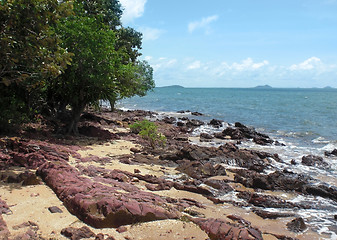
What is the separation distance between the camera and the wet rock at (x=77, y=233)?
561cm

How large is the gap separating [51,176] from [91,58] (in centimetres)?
830

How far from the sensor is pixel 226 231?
6062 millimetres

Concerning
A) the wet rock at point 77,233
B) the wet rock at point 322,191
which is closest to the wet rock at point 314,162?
the wet rock at point 322,191

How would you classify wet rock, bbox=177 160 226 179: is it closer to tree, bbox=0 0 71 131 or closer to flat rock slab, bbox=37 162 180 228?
flat rock slab, bbox=37 162 180 228

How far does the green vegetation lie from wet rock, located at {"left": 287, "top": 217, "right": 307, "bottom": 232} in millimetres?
7510

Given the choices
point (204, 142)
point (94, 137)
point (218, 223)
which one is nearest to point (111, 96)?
point (94, 137)

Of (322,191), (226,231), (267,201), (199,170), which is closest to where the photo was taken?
(226,231)

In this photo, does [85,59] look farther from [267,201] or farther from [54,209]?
[267,201]

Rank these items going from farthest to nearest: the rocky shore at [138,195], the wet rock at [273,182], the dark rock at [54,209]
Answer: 1. the wet rock at [273,182]
2. the dark rock at [54,209]
3. the rocky shore at [138,195]

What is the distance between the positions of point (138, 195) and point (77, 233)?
6.23 ft

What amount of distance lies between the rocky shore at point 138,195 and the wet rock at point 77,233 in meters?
0.02

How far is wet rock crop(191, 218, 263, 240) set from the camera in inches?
233

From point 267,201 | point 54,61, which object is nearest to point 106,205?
point 54,61

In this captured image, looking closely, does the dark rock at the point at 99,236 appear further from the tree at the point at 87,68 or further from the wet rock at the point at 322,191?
the tree at the point at 87,68
